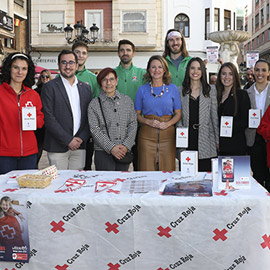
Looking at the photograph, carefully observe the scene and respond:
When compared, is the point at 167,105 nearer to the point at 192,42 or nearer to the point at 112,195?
the point at 112,195

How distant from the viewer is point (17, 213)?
101 inches

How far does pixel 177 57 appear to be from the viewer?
4.64m

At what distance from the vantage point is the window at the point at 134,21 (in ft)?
70.5

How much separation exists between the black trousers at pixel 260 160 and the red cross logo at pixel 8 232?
9.90ft

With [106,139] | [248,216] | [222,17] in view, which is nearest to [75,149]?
[106,139]

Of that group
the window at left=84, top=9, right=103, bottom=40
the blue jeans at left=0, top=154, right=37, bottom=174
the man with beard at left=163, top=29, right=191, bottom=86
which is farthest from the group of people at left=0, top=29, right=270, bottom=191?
the window at left=84, top=9, right=103, bottom=40

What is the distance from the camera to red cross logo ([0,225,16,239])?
2564 mm

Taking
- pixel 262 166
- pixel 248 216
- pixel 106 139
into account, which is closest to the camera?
pixel 248 216

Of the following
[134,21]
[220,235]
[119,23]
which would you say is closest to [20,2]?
[119,23]

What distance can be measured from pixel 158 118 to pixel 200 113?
1.54ft

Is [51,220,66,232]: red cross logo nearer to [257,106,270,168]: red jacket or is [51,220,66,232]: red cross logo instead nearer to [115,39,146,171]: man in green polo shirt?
[115,39,146,171]: man in green polo shirt

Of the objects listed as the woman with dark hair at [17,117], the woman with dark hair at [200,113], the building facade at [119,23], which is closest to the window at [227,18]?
the building facade at [119,23]

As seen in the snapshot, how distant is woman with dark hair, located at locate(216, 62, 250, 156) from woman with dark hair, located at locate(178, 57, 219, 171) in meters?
0.12

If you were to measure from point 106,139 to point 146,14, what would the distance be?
751 inches
